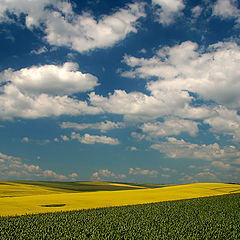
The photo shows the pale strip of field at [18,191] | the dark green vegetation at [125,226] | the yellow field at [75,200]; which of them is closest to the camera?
the dark green vegetation at [125,226]

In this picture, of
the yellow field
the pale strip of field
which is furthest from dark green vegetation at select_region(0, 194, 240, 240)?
the pale strip of field

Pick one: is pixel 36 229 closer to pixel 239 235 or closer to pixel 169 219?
pixel 169 219

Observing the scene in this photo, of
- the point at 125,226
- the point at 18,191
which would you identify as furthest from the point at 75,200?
the point at 18,191

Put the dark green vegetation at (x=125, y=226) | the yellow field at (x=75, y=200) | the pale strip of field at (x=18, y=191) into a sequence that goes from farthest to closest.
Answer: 1. the pale strip of field at (x=18, y=191)
2. the yellow field at (x=75, y=200)
3. the dark green vegetation at (x=125, y=226)

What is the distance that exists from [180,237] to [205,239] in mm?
1816

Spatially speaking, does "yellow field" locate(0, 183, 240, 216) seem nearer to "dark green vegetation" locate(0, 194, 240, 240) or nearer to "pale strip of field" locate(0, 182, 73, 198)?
"pale strip of field" locate(0, 182, 73, 198)

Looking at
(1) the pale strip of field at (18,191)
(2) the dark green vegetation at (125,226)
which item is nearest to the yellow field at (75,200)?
(1) the pale strip of field at (18,191)

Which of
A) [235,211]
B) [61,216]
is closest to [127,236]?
[61,216]

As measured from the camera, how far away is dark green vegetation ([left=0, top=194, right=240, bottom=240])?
60.4 feet

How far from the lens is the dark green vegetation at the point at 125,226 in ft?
60.4

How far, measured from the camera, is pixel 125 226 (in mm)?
21734

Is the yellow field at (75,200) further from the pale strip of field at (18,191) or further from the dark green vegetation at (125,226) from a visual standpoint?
the dark green vegetation at (125,226)

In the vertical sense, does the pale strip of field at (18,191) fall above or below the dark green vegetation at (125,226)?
above

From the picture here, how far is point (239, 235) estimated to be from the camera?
739 inches
